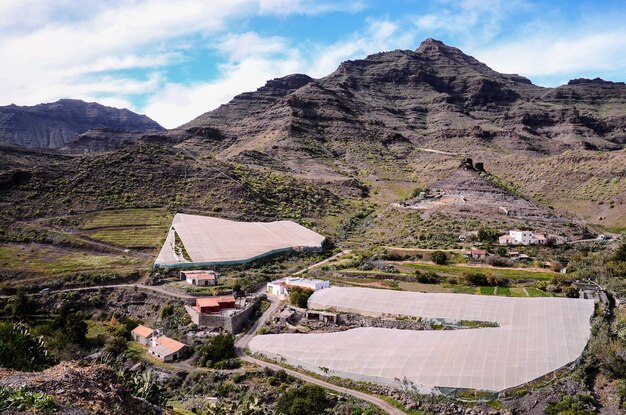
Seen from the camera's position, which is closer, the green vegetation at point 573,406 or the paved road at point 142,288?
the green vegetation at point 573,406

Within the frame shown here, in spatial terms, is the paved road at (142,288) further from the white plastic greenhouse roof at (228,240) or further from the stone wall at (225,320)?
the white plastic greenhouse roof at (228,240)

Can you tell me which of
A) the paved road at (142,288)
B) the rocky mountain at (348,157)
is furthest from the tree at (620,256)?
the paved road at (142,288)

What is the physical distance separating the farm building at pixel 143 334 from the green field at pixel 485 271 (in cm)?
2686

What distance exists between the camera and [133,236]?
63.5 meters

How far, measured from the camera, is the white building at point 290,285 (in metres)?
46.4

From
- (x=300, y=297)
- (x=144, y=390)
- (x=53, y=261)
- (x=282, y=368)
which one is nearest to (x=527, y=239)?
(x=300, y=297)

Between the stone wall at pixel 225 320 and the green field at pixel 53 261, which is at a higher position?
the green field at pixel 53 261

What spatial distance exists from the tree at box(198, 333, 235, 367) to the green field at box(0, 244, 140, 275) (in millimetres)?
21377

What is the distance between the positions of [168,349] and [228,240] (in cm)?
2583

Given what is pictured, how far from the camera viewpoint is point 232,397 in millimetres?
30891

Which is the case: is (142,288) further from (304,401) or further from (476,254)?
(476,254)

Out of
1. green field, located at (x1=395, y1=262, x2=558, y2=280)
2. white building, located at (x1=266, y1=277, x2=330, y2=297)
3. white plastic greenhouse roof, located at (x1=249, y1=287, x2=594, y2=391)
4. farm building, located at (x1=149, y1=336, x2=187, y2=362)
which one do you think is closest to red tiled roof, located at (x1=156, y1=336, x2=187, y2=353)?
farm building, located at (x1=149, y1=336, x2=187, y2=362)

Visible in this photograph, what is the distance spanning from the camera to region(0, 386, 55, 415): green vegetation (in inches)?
469

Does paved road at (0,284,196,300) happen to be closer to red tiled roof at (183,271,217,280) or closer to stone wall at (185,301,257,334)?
red tiled roof at (183,271,217,280)
